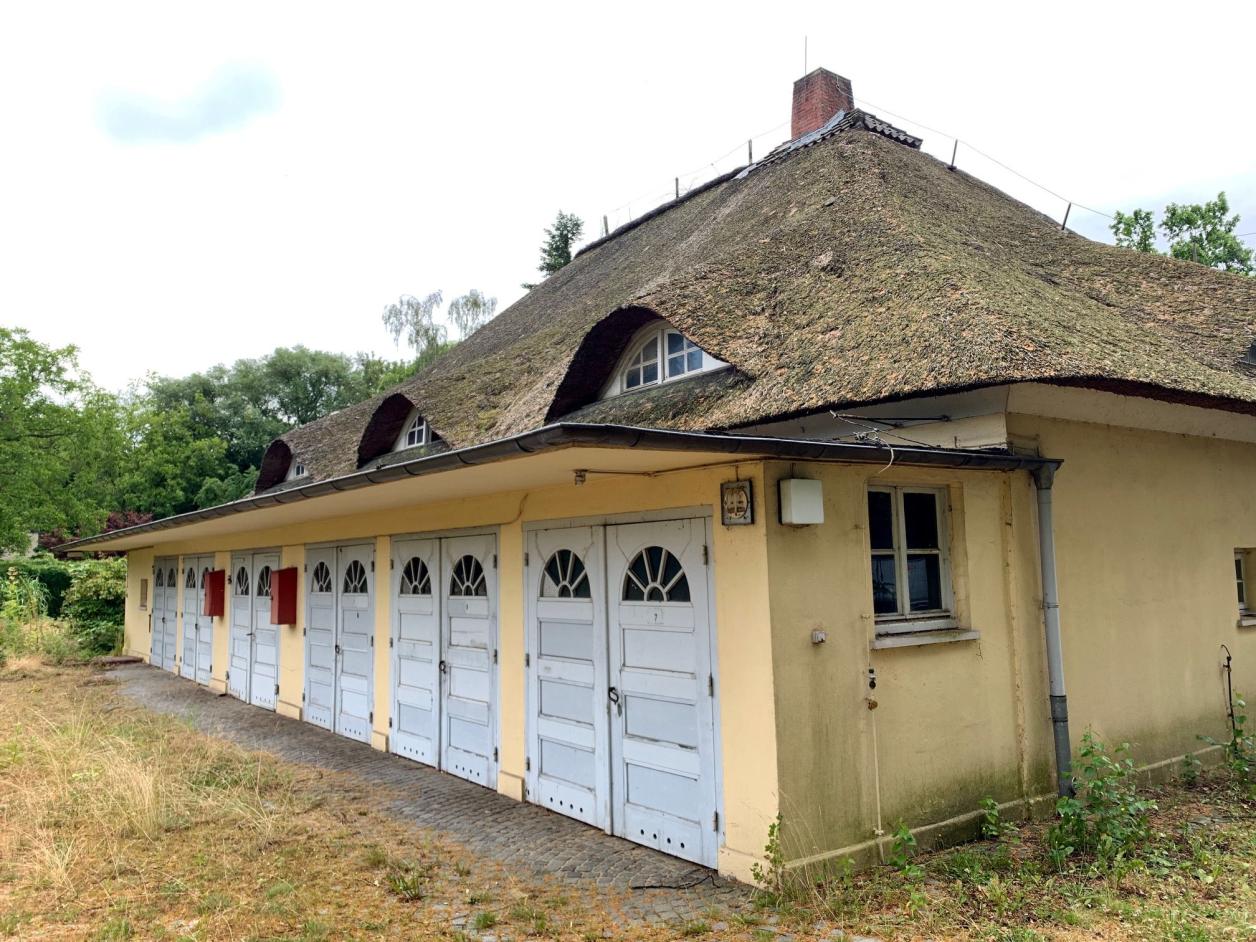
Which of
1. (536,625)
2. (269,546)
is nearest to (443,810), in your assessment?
(536,625)

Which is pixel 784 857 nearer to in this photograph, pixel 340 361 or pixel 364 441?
pixel 364 441

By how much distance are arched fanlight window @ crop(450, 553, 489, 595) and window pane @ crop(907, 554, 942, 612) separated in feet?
11.1

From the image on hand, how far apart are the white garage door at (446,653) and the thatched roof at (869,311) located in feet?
6.58

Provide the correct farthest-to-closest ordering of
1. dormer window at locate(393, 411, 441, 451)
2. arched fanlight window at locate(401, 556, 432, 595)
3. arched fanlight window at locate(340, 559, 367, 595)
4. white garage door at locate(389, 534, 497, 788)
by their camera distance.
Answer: dormer window at locate(393, 411, 441, 451)
arched fanlight window at locate(340, 559, 367, 595)
arched fanlight window at locate(401, 556, 432, 595)
white garage door at locate(389, 534, 497, 788)

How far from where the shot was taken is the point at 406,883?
4590 millimetres

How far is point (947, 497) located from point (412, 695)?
5.12 metres

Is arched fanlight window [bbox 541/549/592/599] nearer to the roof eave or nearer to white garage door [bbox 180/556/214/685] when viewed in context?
the roof eave

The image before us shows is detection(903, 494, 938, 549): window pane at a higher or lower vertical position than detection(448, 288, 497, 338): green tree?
lower

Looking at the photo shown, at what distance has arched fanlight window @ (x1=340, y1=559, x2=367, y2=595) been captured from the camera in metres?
8.93

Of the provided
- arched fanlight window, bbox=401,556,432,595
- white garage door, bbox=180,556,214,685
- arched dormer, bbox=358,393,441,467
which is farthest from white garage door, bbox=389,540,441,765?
white garage door, bbox=180,556,214,685

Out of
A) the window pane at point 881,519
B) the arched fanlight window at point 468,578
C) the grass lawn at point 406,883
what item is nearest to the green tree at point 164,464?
the arched fanlight window at point 468,578

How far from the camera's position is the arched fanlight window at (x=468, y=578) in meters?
7.08

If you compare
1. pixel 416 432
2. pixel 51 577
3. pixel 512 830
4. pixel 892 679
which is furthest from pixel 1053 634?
pixel 51 577

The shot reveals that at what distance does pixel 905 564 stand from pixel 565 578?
237cm
